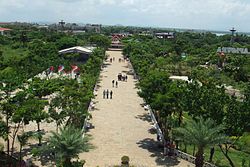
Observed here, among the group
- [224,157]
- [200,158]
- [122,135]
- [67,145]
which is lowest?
[224,157]

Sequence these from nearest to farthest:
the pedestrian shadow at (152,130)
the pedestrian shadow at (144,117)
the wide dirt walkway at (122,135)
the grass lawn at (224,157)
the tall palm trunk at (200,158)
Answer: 1. the tall palm trunk at (200,158)
2. the wide dirt walkway at (122,135)
3. the grass lawn at (224,157)
4. the pedestrian shadow at (152,130)
5. the pedestrian shadow at (144,117)

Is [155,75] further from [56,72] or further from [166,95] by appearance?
[56,72]

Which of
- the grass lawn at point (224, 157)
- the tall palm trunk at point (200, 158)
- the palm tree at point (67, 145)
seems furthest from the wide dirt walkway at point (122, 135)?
the palm tree at point (67, 145)

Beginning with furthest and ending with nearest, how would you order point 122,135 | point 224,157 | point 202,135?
point 122,135 → point 224,157 → point 202,135

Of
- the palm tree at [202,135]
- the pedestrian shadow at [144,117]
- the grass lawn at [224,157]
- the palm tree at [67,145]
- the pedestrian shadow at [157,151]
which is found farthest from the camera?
the pedestrian shadow at [144,117]

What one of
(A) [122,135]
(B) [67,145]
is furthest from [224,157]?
(B) [67,145]

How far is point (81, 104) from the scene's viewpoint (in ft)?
91.4

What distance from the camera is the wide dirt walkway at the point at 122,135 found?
2420cm

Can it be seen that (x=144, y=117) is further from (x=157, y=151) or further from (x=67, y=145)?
(x=67, y=145)

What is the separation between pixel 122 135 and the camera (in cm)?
2900

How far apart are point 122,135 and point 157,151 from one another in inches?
155

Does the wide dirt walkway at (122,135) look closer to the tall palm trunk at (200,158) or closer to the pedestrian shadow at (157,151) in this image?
the pedestrian shadow at (157,151)

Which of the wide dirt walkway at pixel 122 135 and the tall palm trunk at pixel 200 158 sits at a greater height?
the tall palm trunk at pixel 200 158

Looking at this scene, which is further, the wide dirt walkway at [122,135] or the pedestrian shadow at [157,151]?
the pedestrian shadow at [157,151]
